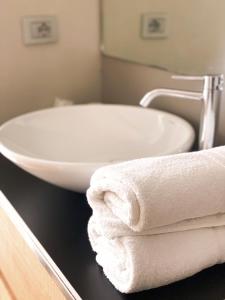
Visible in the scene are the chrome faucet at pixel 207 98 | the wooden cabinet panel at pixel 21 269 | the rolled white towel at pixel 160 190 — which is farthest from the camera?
the chrome faucet at pixel 207 98

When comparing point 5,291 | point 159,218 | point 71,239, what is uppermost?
point 159,218

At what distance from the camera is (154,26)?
1093 millimetres

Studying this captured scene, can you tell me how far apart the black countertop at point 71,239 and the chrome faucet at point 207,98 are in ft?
0.95

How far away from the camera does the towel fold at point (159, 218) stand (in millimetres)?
491

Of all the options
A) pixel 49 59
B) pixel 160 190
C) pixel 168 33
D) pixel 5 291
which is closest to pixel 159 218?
pixel 160 190

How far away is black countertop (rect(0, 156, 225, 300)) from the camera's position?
0.53 meters

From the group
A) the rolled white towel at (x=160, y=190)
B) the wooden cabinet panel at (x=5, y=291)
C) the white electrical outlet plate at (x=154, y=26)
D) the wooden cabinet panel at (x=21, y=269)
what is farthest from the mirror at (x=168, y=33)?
the wooden cabinet panel at (x=5, y=291)

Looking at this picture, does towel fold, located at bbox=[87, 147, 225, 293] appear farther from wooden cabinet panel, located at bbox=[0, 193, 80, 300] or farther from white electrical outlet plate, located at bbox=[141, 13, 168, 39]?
white electrical outlet plate, located at bbox=[141, 13, 168, 39]

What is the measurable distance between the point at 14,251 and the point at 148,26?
0.76 metres

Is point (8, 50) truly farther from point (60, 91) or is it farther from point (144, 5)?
point (144, 5)

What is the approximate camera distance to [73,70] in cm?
129

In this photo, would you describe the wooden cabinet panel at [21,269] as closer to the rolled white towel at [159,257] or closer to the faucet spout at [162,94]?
the rolled white towel at [159,257]

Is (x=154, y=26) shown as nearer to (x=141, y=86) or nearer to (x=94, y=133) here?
(x=141, y=86)

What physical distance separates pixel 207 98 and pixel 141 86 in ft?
1.33
